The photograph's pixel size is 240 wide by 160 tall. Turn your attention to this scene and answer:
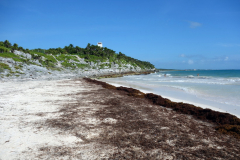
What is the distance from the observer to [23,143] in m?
4.36

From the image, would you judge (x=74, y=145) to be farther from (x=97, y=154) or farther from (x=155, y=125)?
(x=155, y=125)

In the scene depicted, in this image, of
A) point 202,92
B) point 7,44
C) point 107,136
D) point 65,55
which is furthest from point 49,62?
point 107,136

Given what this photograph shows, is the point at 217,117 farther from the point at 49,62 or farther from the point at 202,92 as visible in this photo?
the point at 49,62

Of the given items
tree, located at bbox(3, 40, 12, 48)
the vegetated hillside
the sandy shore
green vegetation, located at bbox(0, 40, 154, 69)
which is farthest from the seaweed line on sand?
tree, located at bbox(3, 40, 12, 48)

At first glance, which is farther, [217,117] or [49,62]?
[49,62]

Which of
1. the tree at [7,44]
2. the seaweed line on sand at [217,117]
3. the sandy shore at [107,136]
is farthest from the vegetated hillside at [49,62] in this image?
the seaweed line on sand at [217,117]

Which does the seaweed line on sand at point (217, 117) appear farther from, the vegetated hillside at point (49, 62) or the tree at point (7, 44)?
the tree at point (7, 44)

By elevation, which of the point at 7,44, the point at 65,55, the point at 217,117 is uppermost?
the point at 7,44

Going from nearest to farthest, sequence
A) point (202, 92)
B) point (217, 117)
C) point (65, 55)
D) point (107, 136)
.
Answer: point (107, 136) → point (217, 117) → point (202, 92) → point (65, 55)

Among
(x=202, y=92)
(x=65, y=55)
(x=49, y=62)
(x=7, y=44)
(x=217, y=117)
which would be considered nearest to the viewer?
Result: (x=217, y=117)

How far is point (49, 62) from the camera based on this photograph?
53250 mm

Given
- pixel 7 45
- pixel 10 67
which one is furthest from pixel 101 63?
pixel 10 67

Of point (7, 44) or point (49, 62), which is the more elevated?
point (7, 44)

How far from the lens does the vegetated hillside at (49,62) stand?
3419 cm
